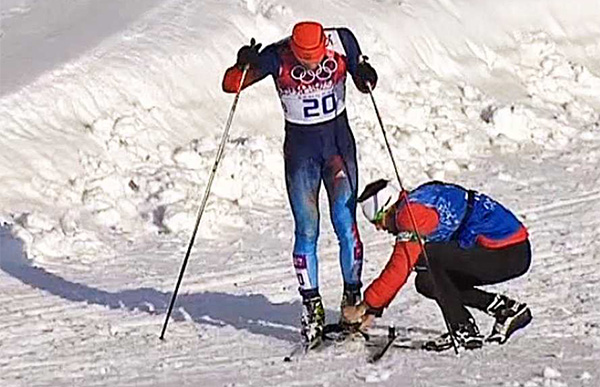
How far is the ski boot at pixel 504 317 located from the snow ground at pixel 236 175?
12 centimetres

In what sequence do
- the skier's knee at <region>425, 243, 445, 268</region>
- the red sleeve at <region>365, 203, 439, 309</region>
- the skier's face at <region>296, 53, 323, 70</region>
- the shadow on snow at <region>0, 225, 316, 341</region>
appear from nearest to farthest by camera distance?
the red sleeve at <region>365, 203, 439, 309</region>
the skier's knee at <region>425, 243, 445, 268</region>
the skier's face at <region>296, 53, 323, 70</region>
the shadow on snow at <region>0, 225, 316, 341</region>

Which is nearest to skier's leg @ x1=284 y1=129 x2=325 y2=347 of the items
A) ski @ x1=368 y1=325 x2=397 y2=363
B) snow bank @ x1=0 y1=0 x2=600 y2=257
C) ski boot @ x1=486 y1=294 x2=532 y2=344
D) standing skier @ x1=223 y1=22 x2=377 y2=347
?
standing skier @ x1=223 y1=22 x2=377 y2=347

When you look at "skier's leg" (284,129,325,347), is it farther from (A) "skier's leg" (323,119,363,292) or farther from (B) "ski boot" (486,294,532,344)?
(B) "ski boot" (486,294,532,344)

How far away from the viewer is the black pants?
26.9 ft

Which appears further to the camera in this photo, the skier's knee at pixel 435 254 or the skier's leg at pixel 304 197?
the skier's leg at pixel 304 197

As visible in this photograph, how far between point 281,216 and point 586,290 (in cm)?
312

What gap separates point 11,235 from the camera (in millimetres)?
11164

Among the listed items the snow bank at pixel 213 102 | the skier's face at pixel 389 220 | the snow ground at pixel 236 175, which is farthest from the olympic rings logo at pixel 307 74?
the snow bank at pixel 213 102

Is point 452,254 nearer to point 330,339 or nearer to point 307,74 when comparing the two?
point 330,339

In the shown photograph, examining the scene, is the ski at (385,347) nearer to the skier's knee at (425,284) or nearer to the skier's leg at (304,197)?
the skier's knee at (425,284)

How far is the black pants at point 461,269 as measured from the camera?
8188 mm

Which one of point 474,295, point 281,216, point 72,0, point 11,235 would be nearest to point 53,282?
point 11,235

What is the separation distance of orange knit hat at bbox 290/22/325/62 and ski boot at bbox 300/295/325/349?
1422 mm

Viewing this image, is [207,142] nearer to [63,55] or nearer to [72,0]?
[63,55]
